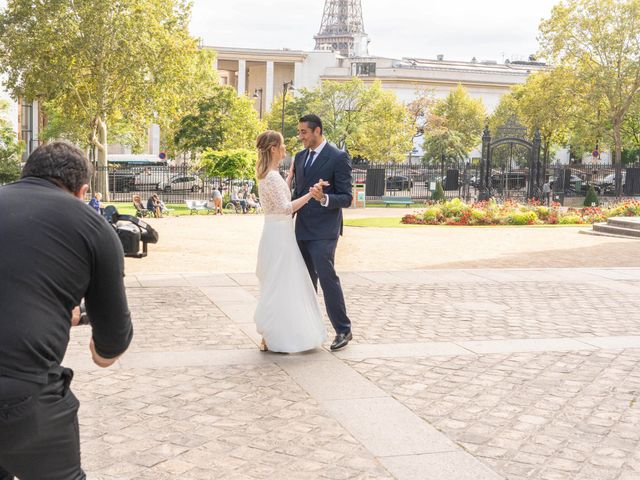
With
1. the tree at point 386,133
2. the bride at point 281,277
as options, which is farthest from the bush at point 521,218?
the tree at point 386,133

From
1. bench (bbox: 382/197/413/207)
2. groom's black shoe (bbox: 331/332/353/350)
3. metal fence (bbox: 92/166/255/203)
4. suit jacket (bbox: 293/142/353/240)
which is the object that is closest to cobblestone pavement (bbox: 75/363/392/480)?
groom's black shoe (bbox: 331/332/353/350)

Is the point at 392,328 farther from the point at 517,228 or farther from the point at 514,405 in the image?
the point at 517,228

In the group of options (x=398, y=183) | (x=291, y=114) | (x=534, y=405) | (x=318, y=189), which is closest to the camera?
(x=534, y=405)

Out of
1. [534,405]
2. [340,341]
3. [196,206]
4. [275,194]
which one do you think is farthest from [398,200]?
[534,405]

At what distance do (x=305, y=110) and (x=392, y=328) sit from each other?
66.0 meters

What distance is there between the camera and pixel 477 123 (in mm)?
79062

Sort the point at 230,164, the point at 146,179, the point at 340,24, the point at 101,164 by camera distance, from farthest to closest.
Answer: the point at 340,24 < the point at 146,179 < the point at 101,164 < the point at 230,164

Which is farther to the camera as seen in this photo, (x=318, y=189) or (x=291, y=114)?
(x=291, y=114)

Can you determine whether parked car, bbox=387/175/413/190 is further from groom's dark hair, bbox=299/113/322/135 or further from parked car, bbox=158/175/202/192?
groom's dark hair, bbox=299/113/322/135

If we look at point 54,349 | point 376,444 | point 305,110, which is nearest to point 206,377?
point 376,444

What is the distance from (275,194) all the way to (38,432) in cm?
443

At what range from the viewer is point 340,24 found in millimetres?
176875

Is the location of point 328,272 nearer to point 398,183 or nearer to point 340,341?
point 340,341

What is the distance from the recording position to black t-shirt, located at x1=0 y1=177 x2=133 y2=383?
249cm
